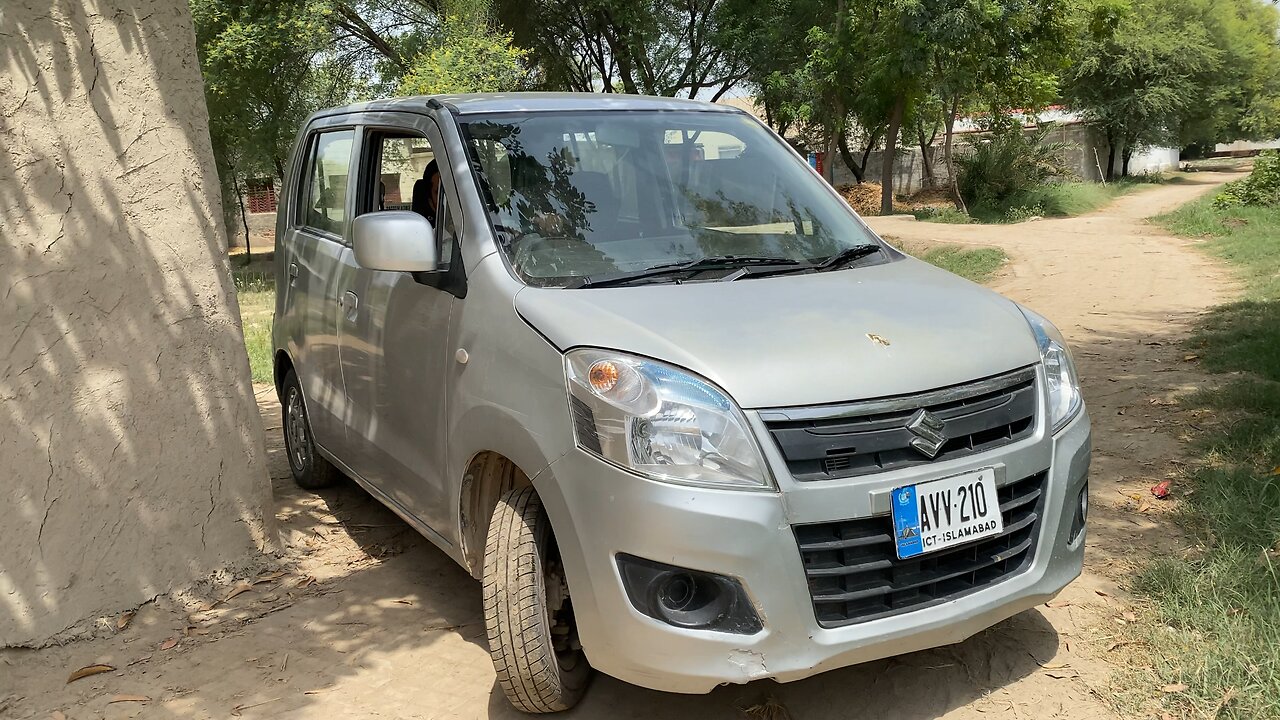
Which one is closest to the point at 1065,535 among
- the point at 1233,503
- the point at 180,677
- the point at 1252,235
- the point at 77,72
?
the point at 1233,503

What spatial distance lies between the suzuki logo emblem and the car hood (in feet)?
0.26

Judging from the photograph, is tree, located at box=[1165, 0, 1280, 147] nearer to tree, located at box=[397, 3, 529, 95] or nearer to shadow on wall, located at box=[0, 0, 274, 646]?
tree, located at box=[397, 3, 529, 95]

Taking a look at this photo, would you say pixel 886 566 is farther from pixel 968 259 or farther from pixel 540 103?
pixel 968 259

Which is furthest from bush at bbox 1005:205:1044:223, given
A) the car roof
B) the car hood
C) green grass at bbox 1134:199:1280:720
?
the car hood

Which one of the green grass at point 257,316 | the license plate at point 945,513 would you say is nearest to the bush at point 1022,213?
the green grass at point 257,316

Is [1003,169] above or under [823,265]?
under

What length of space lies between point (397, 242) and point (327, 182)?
6.13 ft

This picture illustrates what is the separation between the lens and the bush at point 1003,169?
2614cm

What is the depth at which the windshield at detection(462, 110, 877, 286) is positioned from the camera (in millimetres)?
3473

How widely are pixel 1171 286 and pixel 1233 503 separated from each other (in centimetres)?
810

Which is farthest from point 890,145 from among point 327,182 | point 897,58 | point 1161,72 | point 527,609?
point 527,609

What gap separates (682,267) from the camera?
3.38 m

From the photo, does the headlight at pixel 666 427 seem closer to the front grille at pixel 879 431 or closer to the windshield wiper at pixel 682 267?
the front grille at pixel 879 431

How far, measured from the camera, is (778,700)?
3.26m
